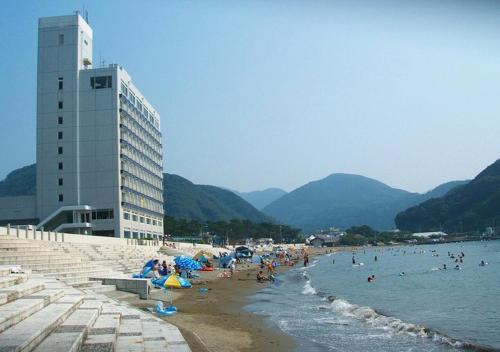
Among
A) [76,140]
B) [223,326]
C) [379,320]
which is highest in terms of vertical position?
[76,140]

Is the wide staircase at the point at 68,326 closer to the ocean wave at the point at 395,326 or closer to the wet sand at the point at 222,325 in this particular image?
the wet sand at the point at 222,325

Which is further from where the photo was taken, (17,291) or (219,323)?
(219,323)

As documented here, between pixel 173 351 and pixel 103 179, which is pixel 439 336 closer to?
pixel 173 351

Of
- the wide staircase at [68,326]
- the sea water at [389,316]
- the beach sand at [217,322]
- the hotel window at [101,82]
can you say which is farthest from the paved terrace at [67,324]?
the hotel window at [101,82]

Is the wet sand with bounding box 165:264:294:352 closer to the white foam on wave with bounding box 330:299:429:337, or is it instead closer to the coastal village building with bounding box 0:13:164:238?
the white foam on wave with bounding box 330:299:429:337

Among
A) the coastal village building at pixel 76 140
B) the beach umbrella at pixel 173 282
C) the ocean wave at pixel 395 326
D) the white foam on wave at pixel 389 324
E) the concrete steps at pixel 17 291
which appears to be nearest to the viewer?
the concrete steps at pixel 17 291

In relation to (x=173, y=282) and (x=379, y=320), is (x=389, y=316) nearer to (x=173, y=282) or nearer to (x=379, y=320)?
(x=379, y=320)

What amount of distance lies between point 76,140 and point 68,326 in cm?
7052

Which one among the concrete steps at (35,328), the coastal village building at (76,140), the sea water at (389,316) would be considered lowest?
the sea water at (389,316)

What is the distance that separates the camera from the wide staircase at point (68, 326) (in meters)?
9.62

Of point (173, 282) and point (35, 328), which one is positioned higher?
point (35, 328)

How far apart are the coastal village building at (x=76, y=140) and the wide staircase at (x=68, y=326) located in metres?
61.9

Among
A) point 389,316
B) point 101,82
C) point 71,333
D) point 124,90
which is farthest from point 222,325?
point 124,90

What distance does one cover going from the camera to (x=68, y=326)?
1130 cm
